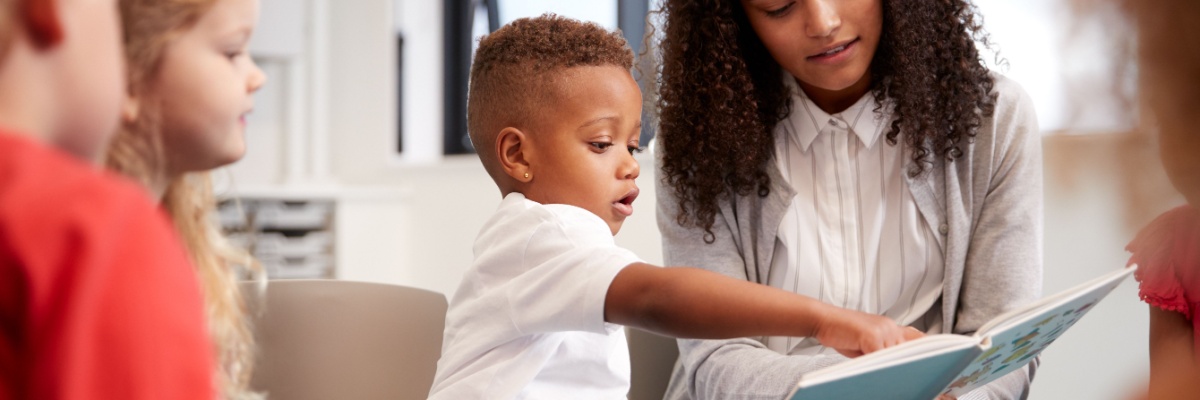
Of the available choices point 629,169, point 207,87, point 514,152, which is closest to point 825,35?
point 629,169

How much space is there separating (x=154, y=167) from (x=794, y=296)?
0.52m

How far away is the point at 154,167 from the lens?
697 mm

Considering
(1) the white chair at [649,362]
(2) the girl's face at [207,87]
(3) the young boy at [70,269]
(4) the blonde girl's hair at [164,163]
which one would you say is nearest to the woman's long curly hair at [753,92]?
(1) the white chair at [649,362]

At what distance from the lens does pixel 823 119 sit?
1493 millimetres

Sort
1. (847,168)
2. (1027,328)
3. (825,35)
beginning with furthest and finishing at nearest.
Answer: (847,168) → (825,35) → (1027,328)

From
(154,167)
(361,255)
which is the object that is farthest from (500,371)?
(361,255)

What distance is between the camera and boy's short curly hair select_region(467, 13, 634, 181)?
1246mm

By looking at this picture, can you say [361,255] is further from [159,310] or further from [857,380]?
[159,310]

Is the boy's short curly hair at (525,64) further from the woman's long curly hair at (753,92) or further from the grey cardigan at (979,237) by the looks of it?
the grey cardigan at (979,237)

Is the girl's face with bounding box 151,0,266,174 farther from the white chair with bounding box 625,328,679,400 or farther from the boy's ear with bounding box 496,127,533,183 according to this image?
the white chair with bounding box 625,328,679,400

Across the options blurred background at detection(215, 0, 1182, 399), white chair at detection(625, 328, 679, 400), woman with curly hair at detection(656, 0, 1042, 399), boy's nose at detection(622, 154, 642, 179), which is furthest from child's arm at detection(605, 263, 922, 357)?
blurred background at detection(215, 0, 1182, 399)

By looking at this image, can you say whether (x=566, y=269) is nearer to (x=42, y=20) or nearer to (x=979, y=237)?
(x=42, y=20)

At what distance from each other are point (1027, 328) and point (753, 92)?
680 millimetres

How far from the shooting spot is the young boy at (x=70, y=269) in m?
0.43
